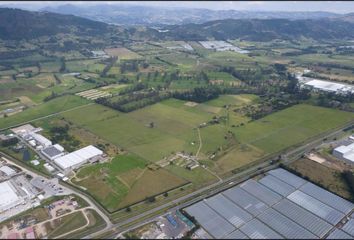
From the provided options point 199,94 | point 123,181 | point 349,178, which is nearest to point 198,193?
point 123,181

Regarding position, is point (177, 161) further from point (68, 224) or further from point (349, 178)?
point (349, 178)

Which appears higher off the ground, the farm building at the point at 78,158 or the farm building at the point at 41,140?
the farm building at the point at 78,158

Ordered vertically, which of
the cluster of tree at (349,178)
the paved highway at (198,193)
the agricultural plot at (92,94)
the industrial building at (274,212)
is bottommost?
the agricultural plot at (92,94)

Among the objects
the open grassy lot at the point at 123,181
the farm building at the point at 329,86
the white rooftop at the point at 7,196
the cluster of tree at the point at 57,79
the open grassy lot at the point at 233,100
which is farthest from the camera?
the cluster of tree at the point at 57,79

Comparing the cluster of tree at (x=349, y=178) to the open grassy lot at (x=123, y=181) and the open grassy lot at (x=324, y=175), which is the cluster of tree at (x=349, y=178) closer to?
the open grassy lot at (x=324, y=175)

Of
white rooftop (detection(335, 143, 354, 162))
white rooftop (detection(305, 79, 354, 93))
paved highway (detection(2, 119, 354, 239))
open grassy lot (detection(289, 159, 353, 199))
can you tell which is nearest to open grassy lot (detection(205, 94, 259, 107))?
white rooftop (detection(305, 79, 354, 93))

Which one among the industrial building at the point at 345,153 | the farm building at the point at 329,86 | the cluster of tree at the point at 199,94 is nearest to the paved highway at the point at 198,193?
the industrial building at the point at 345,153

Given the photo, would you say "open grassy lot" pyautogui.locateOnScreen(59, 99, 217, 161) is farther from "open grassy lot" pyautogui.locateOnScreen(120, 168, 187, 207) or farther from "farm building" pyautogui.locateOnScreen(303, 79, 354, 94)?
"farm building" pyautogui.locateOnScreen(303, 79, 354, 94)
